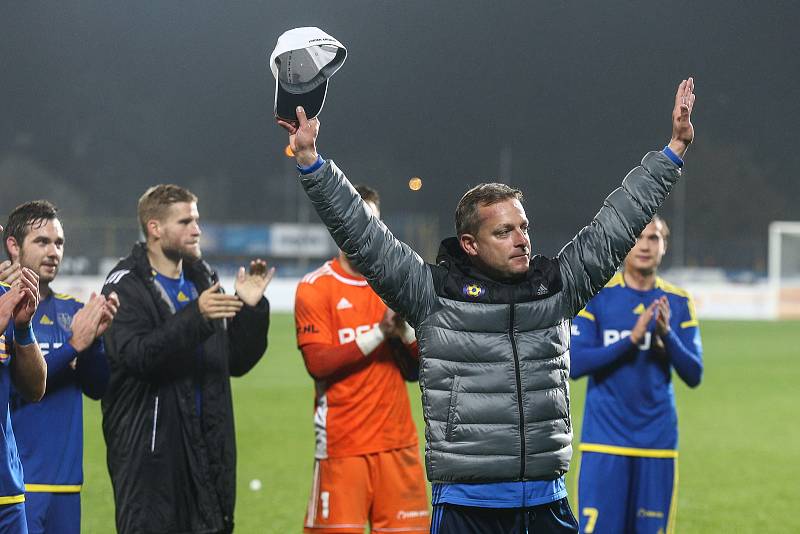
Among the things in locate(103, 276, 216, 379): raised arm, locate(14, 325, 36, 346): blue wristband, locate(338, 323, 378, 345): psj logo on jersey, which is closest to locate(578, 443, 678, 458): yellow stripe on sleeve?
locate(338, 323, 378, 345): psj logo on jersey

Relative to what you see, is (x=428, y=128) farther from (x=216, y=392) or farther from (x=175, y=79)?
(x=216, y=392)

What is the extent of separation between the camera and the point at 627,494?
496 centimetres

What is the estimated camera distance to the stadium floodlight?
28.2m

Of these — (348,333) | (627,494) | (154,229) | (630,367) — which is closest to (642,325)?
(630,367)

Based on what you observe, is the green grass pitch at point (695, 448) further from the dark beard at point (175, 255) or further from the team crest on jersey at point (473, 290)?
the team crest on jersey at point (473, 290)

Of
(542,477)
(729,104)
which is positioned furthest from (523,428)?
(729,104)

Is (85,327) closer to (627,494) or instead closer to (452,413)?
(452,413)

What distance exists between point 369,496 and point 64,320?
1.52 meters

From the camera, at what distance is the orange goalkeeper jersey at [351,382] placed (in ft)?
15.0

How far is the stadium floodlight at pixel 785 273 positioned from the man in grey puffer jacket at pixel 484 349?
26781mm

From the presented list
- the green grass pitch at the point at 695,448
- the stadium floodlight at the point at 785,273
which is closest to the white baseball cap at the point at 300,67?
the green grass pitch at the point at 695,448

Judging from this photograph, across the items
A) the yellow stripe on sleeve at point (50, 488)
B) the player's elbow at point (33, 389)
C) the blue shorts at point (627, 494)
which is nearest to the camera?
the player's elbow at point (33, 389)

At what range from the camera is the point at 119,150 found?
36031mm

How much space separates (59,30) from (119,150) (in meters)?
5.58
